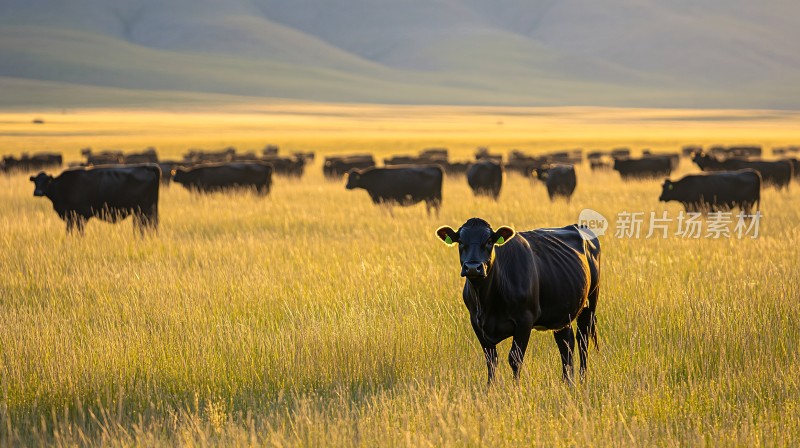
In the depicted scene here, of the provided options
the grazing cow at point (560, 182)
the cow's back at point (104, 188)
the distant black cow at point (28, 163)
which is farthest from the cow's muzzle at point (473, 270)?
the distant black cow at point (28, 163)

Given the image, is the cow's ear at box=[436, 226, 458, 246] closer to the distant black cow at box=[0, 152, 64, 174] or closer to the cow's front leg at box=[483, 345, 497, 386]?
the cow's front leg at box=[483, 345, 497, 386]

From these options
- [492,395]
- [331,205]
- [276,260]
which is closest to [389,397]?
[492,395]

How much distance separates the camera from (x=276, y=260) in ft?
37.7

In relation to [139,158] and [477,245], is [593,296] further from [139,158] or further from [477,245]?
[139,158]

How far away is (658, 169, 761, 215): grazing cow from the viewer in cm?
1844

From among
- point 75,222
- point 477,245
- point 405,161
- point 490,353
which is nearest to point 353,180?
point 75,222

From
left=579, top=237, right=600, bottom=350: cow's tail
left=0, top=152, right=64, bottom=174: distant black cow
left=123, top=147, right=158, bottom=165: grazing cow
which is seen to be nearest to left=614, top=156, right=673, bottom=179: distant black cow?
left=123, top=147, right=158, bottom=165: grazing cow

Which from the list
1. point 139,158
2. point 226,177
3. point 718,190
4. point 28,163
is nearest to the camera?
point 718,190

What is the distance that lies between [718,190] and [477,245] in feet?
47.8

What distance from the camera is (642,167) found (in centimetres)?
3253

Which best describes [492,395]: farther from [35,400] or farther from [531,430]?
[35,400]

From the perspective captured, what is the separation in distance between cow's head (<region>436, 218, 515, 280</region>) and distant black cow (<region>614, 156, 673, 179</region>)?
91.0ft

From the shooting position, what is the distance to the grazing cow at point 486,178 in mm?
24219

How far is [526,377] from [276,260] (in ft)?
19.2
